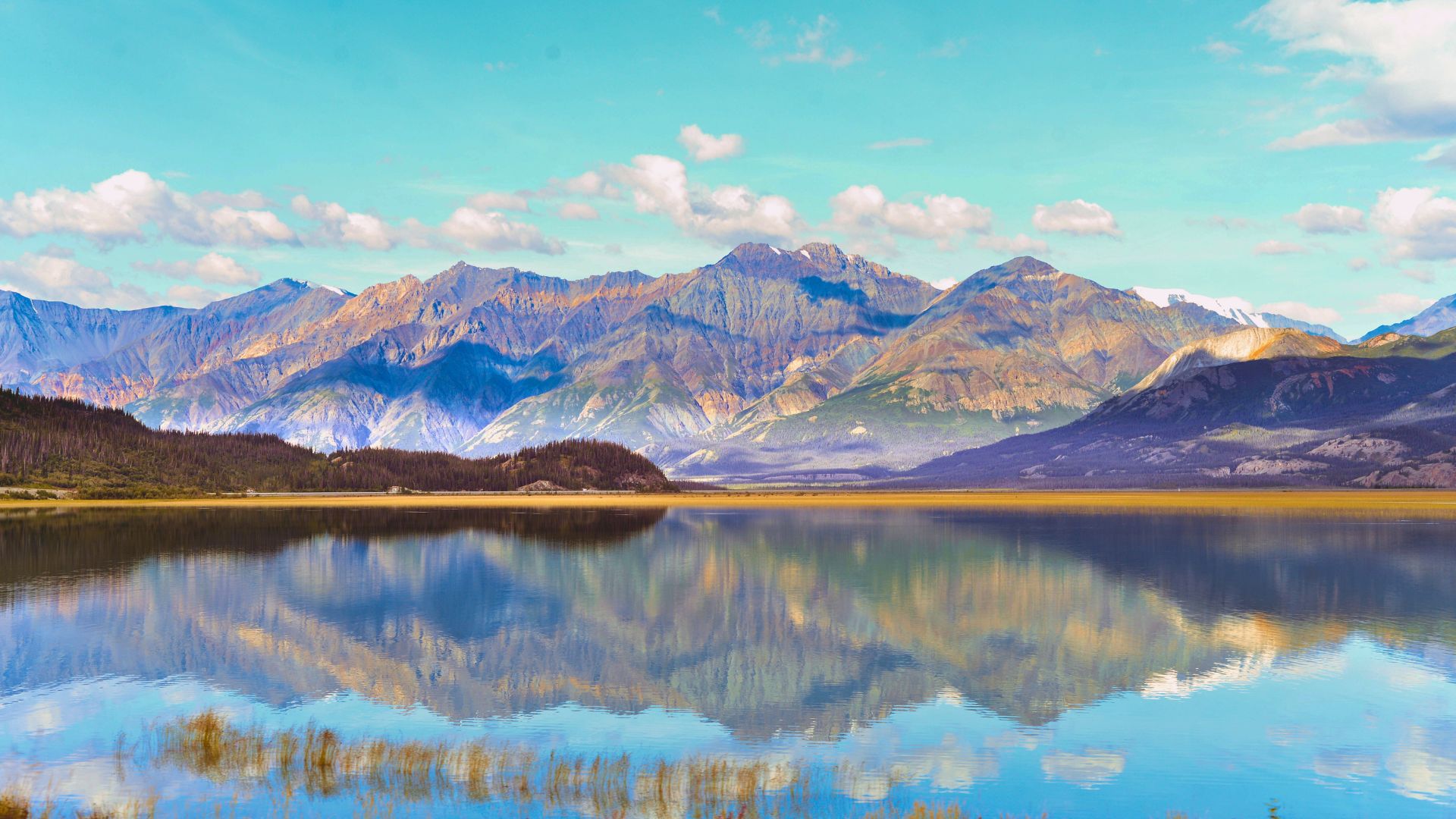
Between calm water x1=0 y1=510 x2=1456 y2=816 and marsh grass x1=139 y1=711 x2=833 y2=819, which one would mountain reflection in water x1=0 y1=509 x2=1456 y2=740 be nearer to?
calm water x1=0 y1=510 x2=1456 y2=816

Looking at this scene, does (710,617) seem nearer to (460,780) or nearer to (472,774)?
(472,774)

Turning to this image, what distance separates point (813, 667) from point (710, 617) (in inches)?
636

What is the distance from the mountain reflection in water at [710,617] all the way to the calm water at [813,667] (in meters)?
0.32

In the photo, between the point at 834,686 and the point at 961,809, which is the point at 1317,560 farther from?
the point at 961,809

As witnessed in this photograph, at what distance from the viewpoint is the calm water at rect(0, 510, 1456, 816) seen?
30953 millimetres

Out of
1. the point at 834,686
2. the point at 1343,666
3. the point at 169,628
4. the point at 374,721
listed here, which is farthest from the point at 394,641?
the point at 1343,666

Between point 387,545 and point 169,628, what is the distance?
187ft

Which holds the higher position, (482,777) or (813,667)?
(482,777)

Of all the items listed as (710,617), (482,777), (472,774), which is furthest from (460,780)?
(710,617)

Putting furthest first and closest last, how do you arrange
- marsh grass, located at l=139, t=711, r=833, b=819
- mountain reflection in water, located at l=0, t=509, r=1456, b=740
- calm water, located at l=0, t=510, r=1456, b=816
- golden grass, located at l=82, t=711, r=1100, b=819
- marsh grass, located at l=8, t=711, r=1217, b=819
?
mountain reflection in water, located at l=0, t=509, r=1456, b=740 → calm water, located at l=0, t=510, r=1456, b=816 → marsh grass, located at l=139, t=711, r=833, b=819 → golden grass, located at l=82, t=711, r=1100, b=819 → marsh grass, located at l=8, t=711, r=1217, b=819

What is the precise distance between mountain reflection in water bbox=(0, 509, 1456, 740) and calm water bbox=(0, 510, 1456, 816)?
1.04 ft

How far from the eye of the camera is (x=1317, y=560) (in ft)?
312

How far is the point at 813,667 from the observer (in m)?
47.4

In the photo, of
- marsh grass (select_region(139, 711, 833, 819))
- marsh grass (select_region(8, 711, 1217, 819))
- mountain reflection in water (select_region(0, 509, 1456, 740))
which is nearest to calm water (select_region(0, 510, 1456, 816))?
mountain reflection in water (select_region(0, 509, 1456, 740))
